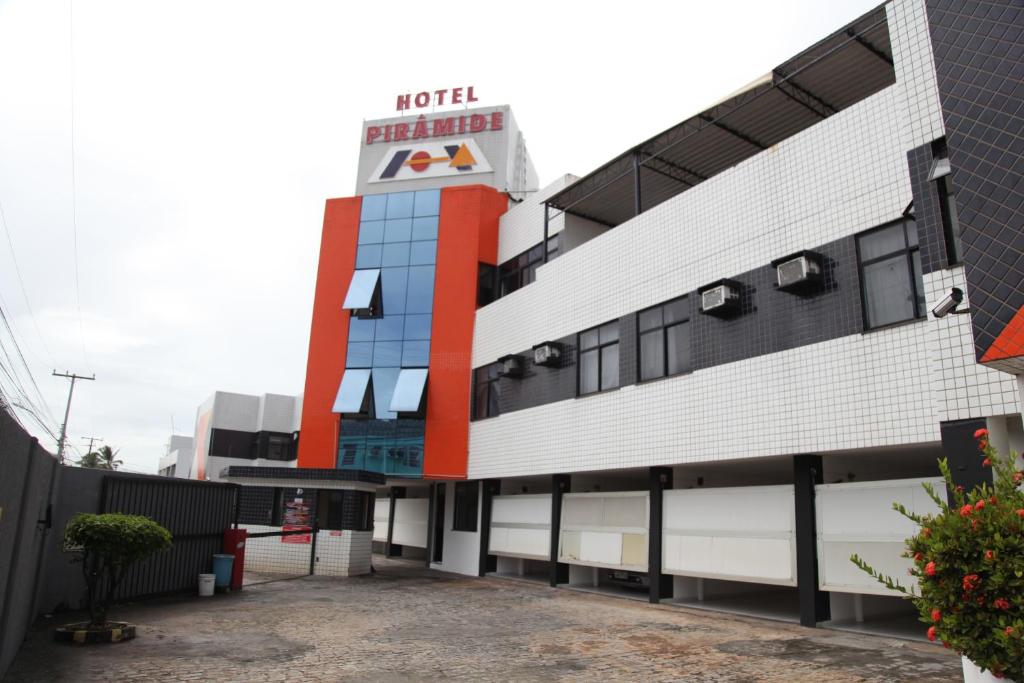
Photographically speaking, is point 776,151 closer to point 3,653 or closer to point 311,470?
point 3,653

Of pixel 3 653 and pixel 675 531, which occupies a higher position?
pixel 675 531

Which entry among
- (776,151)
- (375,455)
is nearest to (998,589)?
(776,151)

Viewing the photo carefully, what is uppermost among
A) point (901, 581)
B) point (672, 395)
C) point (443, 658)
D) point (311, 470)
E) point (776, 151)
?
point (776, 151)

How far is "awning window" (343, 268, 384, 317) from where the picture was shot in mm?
23609

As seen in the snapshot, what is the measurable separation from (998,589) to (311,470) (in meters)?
18.6

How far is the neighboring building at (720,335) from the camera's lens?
324 inches

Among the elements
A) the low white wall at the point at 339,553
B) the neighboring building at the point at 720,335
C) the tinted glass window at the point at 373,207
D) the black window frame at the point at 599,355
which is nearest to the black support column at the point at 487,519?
the neighboring building at the point at 720,335

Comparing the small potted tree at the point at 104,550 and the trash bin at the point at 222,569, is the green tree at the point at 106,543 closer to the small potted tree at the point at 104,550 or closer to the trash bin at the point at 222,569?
the small potted tree at the point at 104,550

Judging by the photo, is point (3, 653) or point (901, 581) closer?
point (3, 653)

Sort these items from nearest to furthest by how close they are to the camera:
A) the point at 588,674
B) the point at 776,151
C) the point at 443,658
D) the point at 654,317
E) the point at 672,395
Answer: the point at 588,674
the point at 443,658
the point at 776,151
the point at 672,395
the point at 654,317

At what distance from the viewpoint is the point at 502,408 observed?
67.5ft

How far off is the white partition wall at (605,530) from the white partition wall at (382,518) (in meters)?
13.8

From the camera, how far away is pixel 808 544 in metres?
11.6

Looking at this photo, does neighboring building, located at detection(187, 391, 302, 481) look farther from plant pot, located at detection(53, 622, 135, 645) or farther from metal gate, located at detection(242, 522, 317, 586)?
plant pot, located at detection(53, 622, 135, 645)
